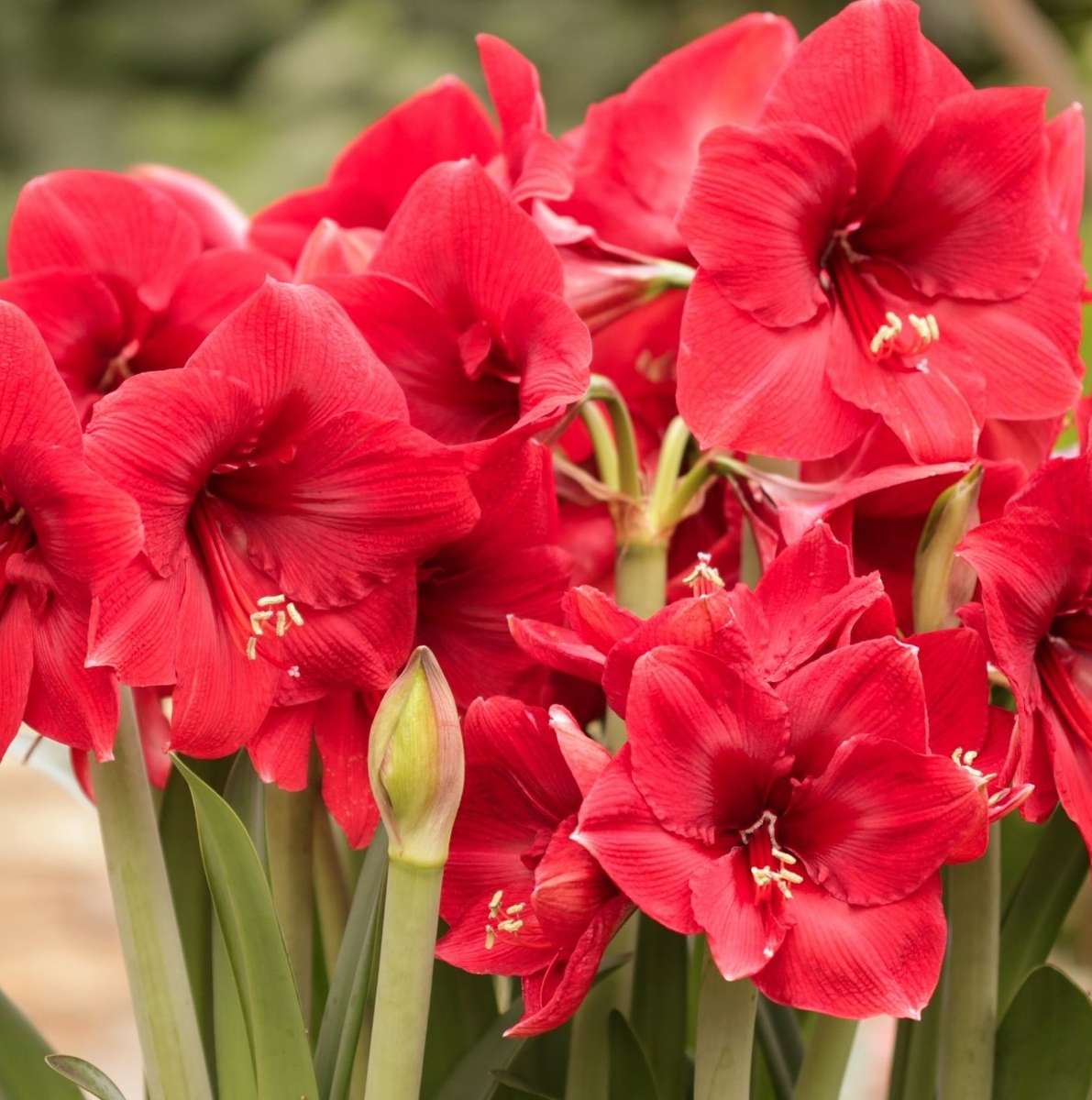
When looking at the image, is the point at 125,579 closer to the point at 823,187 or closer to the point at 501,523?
the point at 501,523

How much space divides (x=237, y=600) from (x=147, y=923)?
10 cm

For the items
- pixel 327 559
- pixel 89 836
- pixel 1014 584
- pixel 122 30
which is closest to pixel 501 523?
pixel 327 559

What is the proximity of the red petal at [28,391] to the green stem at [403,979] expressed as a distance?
6.0 inches

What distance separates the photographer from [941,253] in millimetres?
552

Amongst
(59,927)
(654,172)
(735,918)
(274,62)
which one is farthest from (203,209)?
(274,62)

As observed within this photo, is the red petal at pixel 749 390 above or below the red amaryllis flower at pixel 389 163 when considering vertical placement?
below

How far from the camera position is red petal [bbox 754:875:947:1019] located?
1.36ft

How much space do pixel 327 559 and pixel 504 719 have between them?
3.4 inches

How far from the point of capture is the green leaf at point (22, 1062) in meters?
0.54

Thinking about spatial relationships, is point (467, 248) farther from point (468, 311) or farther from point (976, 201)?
point (976, 201)

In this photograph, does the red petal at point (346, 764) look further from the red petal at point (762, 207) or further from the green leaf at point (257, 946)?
the red petal at point (762, 207)

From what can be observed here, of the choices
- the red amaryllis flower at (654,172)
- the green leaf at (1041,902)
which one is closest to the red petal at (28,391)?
the red amaryllis flower at (654,172)

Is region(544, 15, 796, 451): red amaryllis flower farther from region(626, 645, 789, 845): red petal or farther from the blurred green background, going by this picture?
the blurred green background

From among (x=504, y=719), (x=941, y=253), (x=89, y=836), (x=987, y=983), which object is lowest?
(x=89, y=836)
